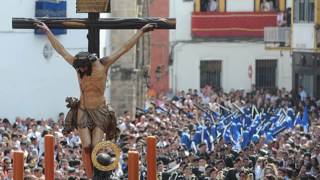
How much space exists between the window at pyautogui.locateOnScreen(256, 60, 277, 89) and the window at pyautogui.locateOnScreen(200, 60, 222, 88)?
1.67m

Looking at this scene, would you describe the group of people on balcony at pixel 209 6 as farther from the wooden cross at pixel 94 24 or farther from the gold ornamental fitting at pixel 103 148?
the gold ornamental fitting at pixel 103 148

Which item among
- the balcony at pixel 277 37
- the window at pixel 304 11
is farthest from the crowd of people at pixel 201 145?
the balcony at pixel 277 37

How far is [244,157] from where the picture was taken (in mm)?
21125

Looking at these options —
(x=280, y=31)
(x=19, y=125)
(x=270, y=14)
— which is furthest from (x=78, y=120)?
(x=270, y=14)

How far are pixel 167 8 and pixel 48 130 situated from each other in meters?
27.7

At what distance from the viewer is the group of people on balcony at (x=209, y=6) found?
50375mm

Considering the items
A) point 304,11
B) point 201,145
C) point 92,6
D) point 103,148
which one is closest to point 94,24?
point 92,6

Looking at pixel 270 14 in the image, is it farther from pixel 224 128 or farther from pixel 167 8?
pixel 224 128

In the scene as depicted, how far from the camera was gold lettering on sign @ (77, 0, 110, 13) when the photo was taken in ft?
41.0

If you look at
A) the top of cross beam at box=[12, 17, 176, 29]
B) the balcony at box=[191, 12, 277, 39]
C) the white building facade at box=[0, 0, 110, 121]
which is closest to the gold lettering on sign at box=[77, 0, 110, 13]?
the top of cross beam at box=[12, 17, 176, 29]

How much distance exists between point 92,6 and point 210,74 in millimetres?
37778

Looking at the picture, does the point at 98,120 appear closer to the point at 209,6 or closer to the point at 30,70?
the point at 30,70

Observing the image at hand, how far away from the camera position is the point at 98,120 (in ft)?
40.7

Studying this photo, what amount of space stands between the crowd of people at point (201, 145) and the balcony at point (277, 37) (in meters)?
11.4
